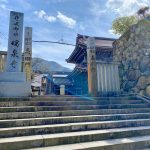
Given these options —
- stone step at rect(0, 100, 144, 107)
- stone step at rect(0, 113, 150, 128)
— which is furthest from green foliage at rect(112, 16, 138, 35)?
stone step at rect(0, 113, 150, 128)

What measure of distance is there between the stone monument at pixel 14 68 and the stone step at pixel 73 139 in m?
3.07

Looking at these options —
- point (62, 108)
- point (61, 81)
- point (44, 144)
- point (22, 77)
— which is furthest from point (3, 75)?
point (61, 81)

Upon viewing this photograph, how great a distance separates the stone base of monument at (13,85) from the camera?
697 centimetres

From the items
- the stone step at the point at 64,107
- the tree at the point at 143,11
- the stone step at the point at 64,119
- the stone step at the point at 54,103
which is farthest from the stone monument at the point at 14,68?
the tree at the point at 143,11

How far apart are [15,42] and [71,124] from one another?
439 cm

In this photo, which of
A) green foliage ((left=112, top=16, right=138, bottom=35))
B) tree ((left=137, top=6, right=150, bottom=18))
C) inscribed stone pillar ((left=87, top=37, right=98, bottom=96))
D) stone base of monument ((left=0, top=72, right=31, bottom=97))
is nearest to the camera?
stone base of monument ((left=0, top=72, right=31, bottom=97))

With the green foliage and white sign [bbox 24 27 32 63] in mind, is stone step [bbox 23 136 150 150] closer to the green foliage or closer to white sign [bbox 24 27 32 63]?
white sign [bbox 24 27 32 63]

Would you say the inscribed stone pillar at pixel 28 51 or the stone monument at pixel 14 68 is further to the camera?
the inscribed stone pillar at pixel 28 51

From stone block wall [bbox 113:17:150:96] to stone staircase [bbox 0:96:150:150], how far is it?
2230 mm

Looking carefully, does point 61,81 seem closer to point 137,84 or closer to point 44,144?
point 137,84

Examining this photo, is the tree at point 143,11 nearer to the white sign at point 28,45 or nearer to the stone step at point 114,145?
the white sign at point 28,45

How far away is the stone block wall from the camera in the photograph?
29.9 feet

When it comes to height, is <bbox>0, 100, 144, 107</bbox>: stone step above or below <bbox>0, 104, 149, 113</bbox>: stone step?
above

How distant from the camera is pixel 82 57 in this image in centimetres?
2108
